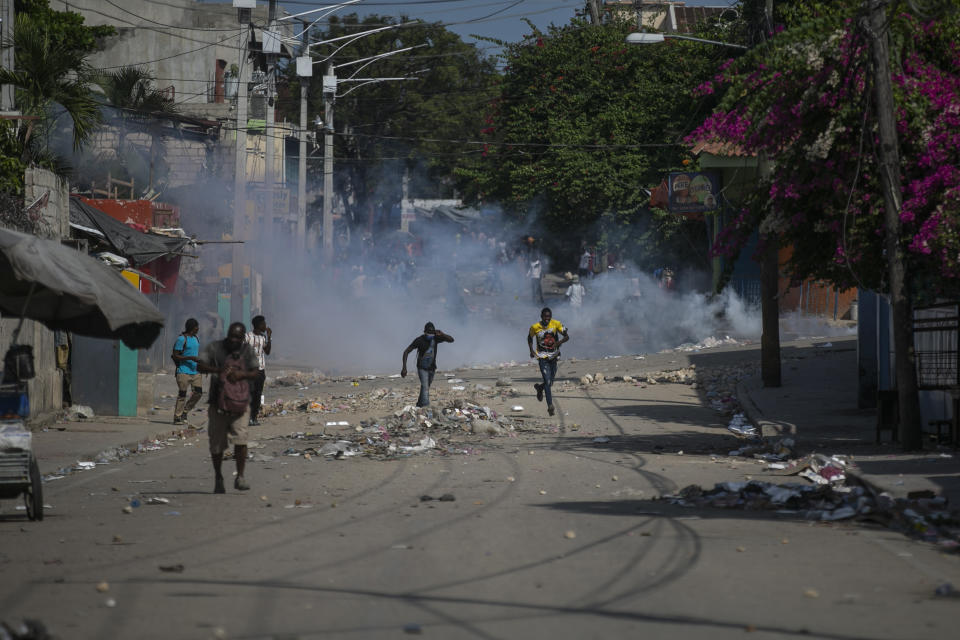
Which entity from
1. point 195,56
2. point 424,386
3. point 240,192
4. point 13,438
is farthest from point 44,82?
point 195,56

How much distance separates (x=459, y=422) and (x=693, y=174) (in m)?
15.1

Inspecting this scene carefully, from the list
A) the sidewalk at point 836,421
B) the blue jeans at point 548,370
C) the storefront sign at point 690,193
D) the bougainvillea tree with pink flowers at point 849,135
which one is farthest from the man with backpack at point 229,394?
the storefront sign at point 690,193

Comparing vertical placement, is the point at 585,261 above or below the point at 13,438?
above

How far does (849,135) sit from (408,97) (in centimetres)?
4343

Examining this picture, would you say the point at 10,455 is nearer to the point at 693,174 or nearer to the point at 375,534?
the point at 375,534

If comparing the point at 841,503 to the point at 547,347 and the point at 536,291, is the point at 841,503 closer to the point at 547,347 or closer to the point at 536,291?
the point at 547,347

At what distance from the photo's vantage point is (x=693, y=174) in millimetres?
29984

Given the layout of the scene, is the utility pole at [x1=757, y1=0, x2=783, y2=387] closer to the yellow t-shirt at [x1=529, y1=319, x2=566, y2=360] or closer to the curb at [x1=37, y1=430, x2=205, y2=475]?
the yellow t-shirt at [x1=529, y1=319, x2=566, y2=360]

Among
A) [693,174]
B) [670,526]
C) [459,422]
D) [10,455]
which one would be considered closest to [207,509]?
[10,455]

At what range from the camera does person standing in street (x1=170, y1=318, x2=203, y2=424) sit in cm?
1795

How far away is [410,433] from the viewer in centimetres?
1616

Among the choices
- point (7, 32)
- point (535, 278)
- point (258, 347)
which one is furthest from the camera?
point (535, 278)

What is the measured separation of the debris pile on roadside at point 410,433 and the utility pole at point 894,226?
535 cm

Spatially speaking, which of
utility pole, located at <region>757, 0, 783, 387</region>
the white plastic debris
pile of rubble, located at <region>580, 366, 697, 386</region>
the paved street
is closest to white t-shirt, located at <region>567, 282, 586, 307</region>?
pile of rubble, located at <region>580, 366, 697, 386</region>
